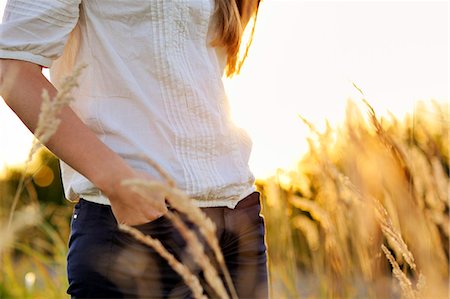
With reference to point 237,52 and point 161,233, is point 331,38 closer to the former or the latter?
point 237,52

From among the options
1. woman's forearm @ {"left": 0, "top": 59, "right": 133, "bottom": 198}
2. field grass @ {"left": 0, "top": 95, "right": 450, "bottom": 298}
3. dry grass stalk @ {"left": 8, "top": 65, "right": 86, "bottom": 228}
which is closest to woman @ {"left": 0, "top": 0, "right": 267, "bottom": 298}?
woman's forearm @ {"left": 0, "top": 59, "right": 133, "bottom": 198}

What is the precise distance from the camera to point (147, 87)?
5.08ft

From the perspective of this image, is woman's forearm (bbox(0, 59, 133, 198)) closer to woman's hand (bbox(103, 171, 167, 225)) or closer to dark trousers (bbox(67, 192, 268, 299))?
woman's hand (bbox(103, 171, 167, 225))

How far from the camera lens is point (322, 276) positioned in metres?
2.46

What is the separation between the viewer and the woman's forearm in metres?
1.38

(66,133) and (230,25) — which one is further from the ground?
(230,25)

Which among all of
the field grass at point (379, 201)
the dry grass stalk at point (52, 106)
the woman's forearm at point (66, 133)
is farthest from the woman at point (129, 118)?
the dry grass stalk at point (52, 106)

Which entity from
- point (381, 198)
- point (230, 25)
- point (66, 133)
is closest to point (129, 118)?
point (66, 133)

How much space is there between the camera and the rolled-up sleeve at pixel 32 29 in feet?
4.66

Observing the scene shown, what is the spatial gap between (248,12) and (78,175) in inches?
22.1

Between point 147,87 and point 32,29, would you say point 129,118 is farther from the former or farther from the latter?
point 32,29

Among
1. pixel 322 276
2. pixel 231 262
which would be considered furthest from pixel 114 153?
pixel 322 276

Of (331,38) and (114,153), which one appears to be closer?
(114,153)

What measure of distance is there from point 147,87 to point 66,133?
214 millimetres
